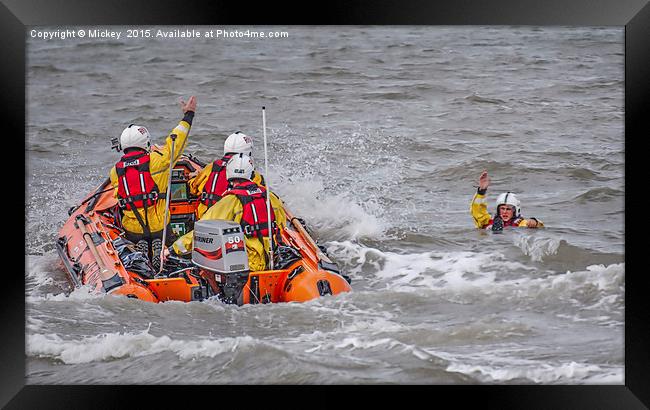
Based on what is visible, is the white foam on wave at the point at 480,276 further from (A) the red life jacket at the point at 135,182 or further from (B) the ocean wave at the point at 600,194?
(A) the red life jacket at the point at 135,182

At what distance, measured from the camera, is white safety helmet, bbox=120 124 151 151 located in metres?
8.09

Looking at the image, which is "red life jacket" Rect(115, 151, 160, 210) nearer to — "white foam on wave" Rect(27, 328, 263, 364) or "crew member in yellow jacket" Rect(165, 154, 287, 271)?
"crew member in yellow jacket" Rect(165, 154, 287, 271)

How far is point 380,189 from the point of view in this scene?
8.17m

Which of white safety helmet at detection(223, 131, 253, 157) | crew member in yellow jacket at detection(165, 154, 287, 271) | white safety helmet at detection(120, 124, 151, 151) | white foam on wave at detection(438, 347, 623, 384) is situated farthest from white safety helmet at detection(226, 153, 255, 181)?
white foam on wave at detection(438, 347, 623, 384)

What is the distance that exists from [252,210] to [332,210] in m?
0.67

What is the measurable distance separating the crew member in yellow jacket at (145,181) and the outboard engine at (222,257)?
57 cm

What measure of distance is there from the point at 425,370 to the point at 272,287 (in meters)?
1.03

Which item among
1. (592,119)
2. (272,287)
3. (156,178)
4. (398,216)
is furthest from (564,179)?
(156,178)

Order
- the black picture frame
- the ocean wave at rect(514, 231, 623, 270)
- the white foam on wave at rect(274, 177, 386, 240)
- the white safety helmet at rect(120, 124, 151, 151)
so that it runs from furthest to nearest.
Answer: the white foam on wave at rect(274, 177, 386, 240) < the white safety helmet at rect(120, 124, 151, 151) < the ocean wave at rect(514, 231, 623, 270) < the black picture frame

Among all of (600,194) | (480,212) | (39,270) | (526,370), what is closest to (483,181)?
(480,212)

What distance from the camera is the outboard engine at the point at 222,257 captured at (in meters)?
7.54

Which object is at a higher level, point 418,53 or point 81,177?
point 418,53
